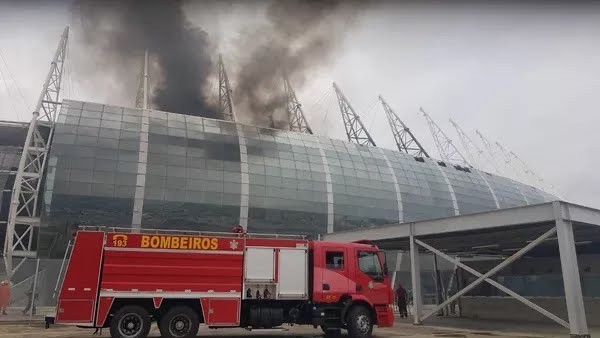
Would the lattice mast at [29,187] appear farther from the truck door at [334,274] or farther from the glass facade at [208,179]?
the truck door at [334,274]

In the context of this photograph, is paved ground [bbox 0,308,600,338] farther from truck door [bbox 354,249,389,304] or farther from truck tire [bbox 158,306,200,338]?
truck tire [bbox 158,306,200,338]

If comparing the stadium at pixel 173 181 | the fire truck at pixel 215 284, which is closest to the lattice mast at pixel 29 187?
the stadium at pixel 173 181

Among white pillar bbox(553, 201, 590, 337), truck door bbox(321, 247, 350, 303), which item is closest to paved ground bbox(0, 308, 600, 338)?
white pillar bbox(553, 201, 590, 337)

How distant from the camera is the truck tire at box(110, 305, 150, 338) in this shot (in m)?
12.1

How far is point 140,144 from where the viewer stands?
37312 mm

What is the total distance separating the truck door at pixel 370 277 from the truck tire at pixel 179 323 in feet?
17.6

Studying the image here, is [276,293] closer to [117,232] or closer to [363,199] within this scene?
[117,232]

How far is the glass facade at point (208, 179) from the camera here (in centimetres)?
3422

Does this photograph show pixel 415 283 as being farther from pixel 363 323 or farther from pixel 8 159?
pixel 8 159

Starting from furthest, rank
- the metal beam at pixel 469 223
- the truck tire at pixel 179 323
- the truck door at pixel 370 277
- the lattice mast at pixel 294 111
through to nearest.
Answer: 1. the lattice mast at pixel 294 111
2. the metal beam at pixel 469 223
3. the truck door at pixel 370 277
4. the truck tire at pixel 179 323

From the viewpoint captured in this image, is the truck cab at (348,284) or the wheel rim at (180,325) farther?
the truck cab at (348,284)

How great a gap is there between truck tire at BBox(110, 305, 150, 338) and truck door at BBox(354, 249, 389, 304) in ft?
21.9

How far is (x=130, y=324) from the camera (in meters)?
12.3

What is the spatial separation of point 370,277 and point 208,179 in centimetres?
2593
